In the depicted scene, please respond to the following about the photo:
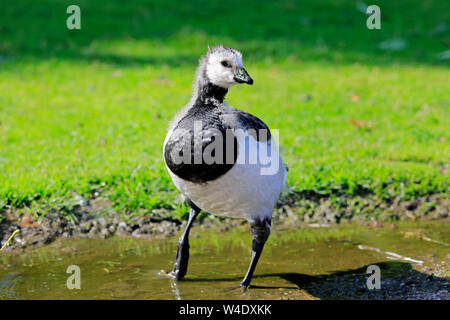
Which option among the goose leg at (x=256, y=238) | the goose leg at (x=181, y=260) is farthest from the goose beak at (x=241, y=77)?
the goose leg at (x=181, y=260)

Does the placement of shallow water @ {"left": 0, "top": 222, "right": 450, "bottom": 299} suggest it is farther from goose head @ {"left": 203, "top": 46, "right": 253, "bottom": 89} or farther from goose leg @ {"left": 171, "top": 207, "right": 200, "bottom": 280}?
goose head @ {"left": 203, "top": 46, "right": 253, "bottom": 89}

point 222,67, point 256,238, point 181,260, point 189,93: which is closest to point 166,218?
point 181,260

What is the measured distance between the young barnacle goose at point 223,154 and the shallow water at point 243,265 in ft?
1.28

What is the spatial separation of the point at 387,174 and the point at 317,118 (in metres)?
2.20

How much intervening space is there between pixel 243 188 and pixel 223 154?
0.34 metres

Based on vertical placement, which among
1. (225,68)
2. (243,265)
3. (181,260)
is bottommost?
(243,265)

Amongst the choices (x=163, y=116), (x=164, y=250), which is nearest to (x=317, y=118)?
(x=163, y=116)

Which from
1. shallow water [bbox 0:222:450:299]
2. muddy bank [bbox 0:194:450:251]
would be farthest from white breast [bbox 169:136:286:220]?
muddy bank [bbox 0:194:450:251]

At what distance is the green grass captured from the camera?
20.8 feet

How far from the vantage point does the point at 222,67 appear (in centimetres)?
448

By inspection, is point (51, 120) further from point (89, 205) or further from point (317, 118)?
point (317, 118)

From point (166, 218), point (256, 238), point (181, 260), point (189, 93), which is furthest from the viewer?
point (189, 93)

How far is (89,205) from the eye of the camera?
5.94m

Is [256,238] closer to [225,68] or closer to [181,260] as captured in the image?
[181,260]
